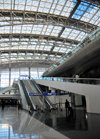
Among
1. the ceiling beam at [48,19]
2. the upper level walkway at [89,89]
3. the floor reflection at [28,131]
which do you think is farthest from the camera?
the ceiling beam at [48,19]

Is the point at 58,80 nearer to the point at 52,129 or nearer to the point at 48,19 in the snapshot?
the point at 52,129

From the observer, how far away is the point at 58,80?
18.3 meters

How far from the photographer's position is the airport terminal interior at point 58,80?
7.54 meters

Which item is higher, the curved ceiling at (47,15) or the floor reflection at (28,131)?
the curved ceiling at (47,15)

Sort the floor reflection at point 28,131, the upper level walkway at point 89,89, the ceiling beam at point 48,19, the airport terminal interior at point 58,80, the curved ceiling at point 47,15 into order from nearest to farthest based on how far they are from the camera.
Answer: the floor reflection at point 28,131
the airport terminal interior at point 58,80
the upper level walkway at point 89,89
the curved ceiling at point 47,15
the ceiling beam at point 48,19

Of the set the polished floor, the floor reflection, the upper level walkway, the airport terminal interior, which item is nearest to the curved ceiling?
the airport terminal interior

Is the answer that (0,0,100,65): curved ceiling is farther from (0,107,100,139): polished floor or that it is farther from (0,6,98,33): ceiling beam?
(0,107,100,139): polished floor

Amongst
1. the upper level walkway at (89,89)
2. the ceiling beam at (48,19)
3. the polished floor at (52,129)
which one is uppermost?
the ceiling beam at (48,19)

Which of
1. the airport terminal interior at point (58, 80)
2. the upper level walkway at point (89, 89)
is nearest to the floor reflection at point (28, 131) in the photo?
the airport terminal interior at point (58, 80)

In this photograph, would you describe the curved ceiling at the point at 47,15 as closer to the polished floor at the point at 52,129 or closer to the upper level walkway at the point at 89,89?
the upper level walkway at the point at 89,89

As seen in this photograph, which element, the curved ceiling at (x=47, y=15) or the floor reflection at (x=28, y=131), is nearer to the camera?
the floor reflection at (x=28, y=131)

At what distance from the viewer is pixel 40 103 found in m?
18.0

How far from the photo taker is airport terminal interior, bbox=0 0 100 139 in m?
7.54

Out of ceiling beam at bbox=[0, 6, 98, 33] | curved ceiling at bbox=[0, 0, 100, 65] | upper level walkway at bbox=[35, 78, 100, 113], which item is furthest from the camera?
ceiling beam at bbox=[0, 6, 98, 33]
